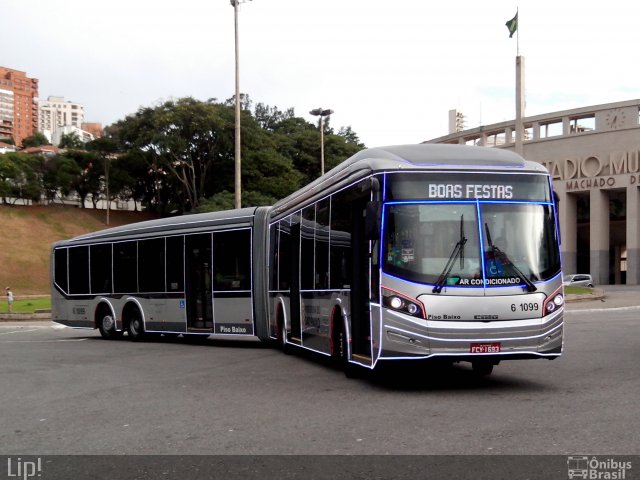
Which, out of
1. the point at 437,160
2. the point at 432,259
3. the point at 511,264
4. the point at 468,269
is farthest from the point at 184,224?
the point at 511,264

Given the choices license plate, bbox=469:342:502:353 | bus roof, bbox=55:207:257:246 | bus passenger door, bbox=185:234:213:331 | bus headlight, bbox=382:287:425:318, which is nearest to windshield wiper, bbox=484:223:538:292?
license plate, bbox=469:342:502:353

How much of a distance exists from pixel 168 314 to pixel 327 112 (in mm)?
29279

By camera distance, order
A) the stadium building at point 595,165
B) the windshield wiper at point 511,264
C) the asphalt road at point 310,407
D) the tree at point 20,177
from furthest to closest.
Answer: the tree at point 20,177 < the stadium building at point 595,165 < the windshield wiper at point 511,264 < the asphalt road at point 310,407

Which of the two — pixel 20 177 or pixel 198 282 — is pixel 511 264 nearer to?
pixel 198 282

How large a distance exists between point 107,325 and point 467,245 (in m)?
14.3

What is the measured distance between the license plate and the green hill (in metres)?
60.0

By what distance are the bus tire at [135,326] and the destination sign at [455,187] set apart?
39.7 ft

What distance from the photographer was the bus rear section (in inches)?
391

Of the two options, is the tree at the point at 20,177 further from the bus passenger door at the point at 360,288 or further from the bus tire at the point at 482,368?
the bus tire at the point at 482,368

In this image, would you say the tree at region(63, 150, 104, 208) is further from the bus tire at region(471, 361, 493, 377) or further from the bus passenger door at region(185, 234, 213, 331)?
the bus tire at region(471, 361, 493, 377)

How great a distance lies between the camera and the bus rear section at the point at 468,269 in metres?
9.92

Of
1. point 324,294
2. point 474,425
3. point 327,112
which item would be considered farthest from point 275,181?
point 474,425

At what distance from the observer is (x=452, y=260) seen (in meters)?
10.1

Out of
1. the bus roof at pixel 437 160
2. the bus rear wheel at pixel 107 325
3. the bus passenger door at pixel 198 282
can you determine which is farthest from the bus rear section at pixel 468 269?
the bus rear wheel at pixel 107 325
